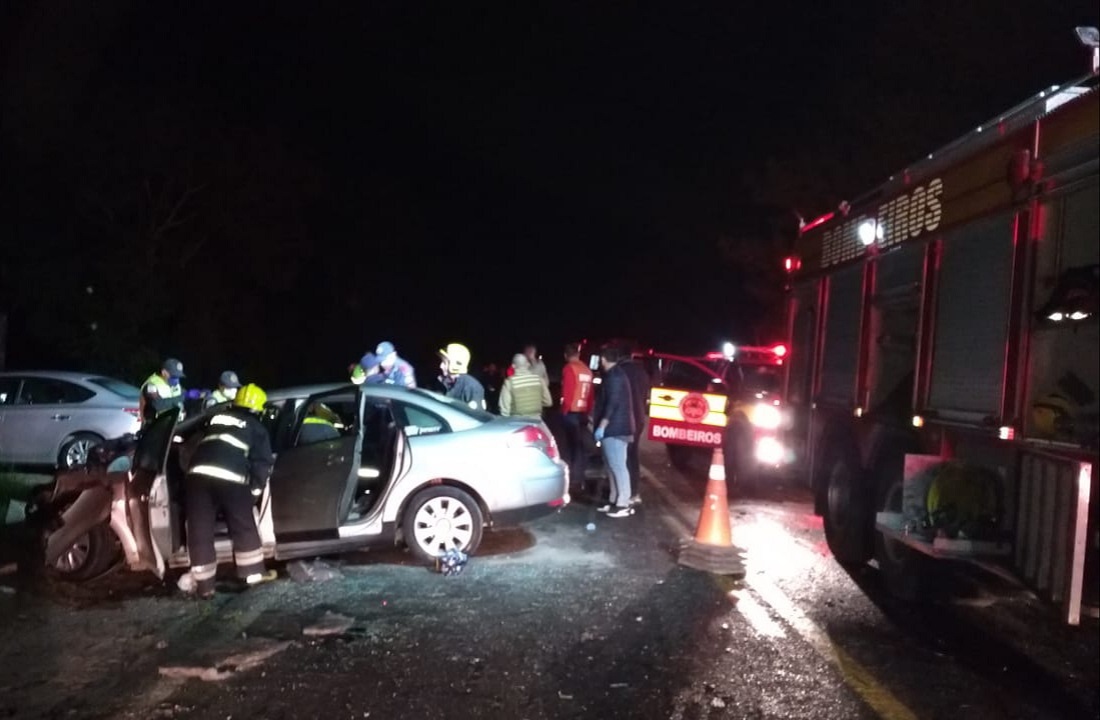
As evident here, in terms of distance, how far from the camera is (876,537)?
335 inches

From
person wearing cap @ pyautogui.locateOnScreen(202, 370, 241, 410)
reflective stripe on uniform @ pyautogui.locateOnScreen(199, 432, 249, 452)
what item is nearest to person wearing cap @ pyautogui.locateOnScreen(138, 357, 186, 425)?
person wearing cap @ pyautogui.locateOnScreen(202, 370, 241, 410)

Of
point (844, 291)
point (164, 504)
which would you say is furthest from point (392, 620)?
point (844, 291)

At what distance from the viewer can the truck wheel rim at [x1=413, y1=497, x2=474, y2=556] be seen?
8766 millimetres

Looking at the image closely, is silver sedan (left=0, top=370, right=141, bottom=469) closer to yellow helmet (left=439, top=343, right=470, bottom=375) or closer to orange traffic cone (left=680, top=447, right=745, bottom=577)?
yellow helmet (left=439, top=343, right=470, bottom=375)

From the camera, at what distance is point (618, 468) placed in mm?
11164

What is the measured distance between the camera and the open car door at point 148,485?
7734 mm

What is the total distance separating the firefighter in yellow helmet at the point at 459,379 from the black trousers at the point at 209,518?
4.67 m

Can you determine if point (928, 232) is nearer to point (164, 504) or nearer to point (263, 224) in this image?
point (164, 504)

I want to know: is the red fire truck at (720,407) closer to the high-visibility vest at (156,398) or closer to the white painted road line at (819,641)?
the white painted road line at (819,641)

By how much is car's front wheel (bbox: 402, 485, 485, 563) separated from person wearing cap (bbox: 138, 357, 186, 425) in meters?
3.84

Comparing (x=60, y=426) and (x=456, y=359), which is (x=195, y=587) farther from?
(x=60, y=426)

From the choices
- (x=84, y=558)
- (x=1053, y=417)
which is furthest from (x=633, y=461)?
(x=1053, y=417)

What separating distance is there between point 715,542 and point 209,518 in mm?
3673

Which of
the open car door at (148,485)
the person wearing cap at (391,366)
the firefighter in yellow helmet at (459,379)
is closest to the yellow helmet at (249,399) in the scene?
the open car door at (148,485)
